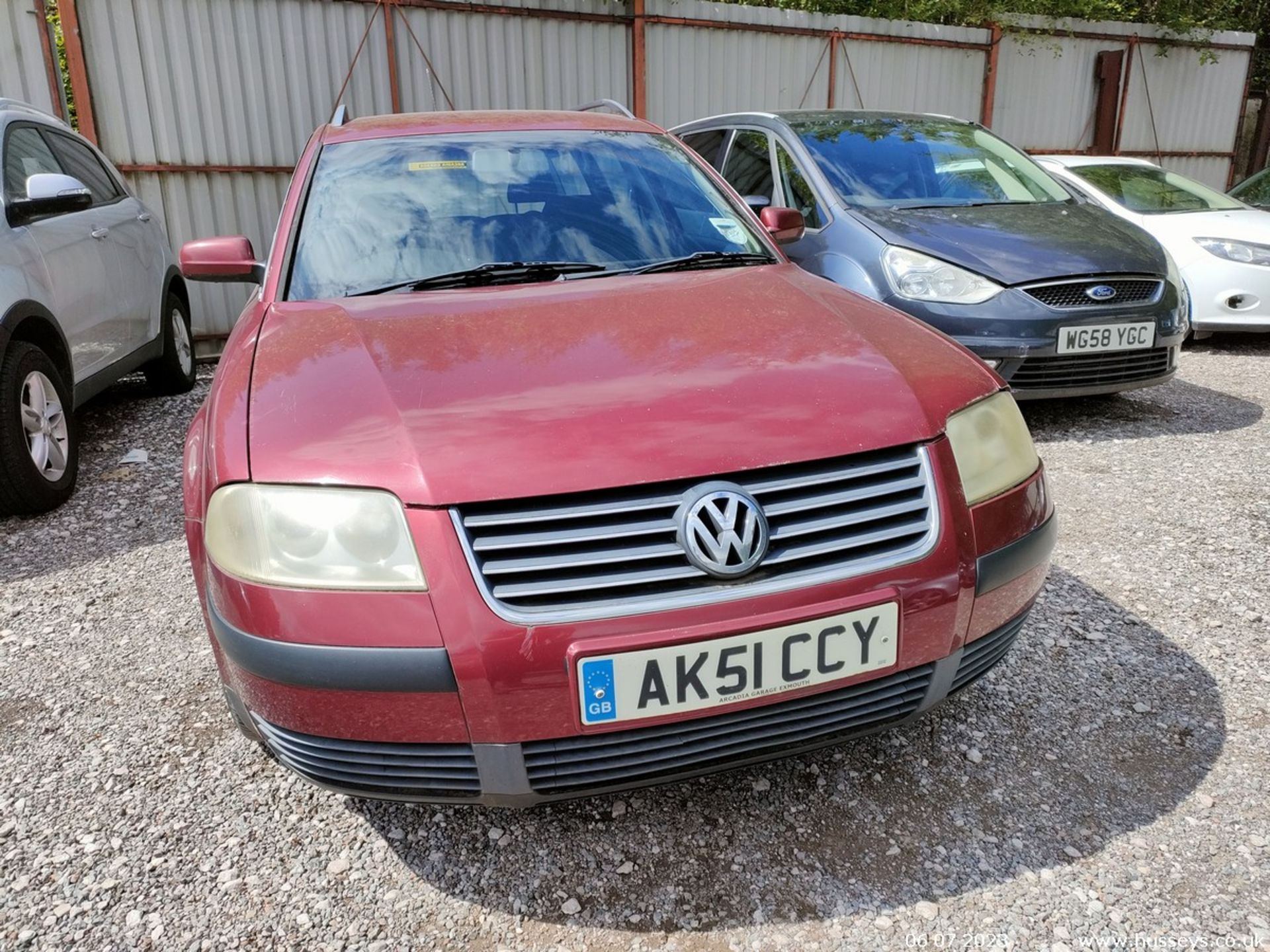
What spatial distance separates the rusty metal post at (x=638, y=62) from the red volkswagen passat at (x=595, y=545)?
6696mm

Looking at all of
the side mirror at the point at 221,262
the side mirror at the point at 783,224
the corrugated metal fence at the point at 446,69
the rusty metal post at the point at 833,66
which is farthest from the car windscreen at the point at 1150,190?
the side mirror at the point at 221,262

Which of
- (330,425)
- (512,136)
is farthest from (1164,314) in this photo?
(330,425)

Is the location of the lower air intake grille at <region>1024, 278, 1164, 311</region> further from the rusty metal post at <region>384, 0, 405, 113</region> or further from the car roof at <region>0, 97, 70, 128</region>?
the rusty metal post at <region>384, 0, 405, 113</region>

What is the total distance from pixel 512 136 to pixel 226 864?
2.10 m

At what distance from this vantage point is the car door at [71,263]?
12.8ft

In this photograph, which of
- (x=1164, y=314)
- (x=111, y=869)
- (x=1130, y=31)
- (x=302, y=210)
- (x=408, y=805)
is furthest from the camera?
(x=1130, y=31)

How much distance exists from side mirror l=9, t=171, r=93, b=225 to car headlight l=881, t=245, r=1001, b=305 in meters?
3.41

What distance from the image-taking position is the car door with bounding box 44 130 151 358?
4559mm

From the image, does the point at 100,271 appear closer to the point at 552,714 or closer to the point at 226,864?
the point at 226,864

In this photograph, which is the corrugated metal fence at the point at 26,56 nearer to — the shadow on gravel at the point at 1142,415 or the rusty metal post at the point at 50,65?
the rusty metal post at the point at 50,65

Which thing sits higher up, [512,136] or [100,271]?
[512,136]

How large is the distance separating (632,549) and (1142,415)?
417 cm

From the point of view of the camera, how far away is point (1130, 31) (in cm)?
1101

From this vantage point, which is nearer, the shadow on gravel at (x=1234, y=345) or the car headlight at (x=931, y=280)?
the car headlight at (x=931, y=280)
